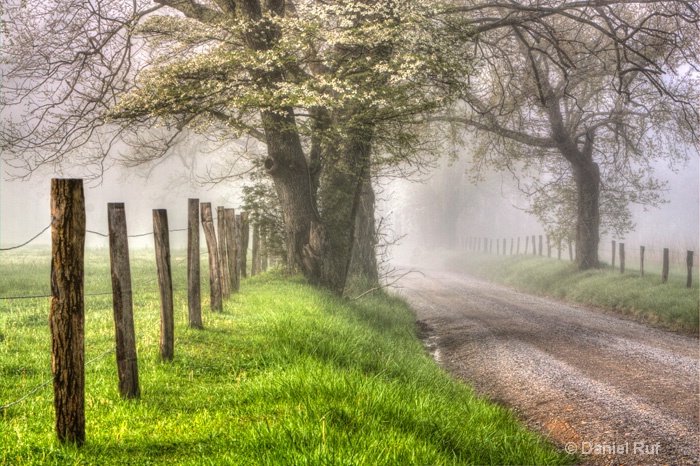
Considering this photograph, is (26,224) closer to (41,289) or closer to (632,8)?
(41,289)

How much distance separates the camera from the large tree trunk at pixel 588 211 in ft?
77.7

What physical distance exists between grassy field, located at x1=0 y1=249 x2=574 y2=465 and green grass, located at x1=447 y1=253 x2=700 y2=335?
28.3 feet

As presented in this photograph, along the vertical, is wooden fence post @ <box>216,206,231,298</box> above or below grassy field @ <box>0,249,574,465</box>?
above

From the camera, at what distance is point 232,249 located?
1437 centimetres

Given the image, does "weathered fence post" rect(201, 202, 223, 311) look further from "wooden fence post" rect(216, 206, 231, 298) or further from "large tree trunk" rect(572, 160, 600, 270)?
"large tree trunk" rect(572, 160, 600, 270)

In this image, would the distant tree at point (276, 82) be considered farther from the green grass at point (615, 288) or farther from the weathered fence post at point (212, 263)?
the green grass at point (615, 288)

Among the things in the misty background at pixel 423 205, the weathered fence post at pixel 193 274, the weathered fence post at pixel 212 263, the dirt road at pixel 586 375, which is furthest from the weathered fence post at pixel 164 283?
the misty background at pixel 423 205

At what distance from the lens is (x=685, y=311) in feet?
46.6

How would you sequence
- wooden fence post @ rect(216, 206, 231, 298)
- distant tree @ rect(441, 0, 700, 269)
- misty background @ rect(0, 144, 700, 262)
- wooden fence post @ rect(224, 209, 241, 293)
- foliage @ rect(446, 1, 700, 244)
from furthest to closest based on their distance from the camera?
misty background @ rect(0, 144, 700, 262), distant tree @ rect(441, 0, 700, 269), foliage @ rect(446, 1, 700, 244), wooden fence post @ rect(224, 209, 241, 293), wooden fence post @ rect(216, 206, 231, 298)

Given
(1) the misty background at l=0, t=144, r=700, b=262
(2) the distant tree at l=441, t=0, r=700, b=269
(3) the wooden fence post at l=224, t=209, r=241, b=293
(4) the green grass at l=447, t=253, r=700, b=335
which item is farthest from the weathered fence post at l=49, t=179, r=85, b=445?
(1) the misty background at l=0, t=144, r=700, b=262

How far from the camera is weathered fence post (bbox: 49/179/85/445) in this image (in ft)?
14.5

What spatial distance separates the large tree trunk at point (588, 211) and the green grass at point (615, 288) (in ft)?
2.37

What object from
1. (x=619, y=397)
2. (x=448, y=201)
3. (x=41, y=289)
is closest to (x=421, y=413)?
(x=619, y=397)

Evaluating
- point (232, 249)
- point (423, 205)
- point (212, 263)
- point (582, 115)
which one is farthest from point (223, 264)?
point (423, 205)
